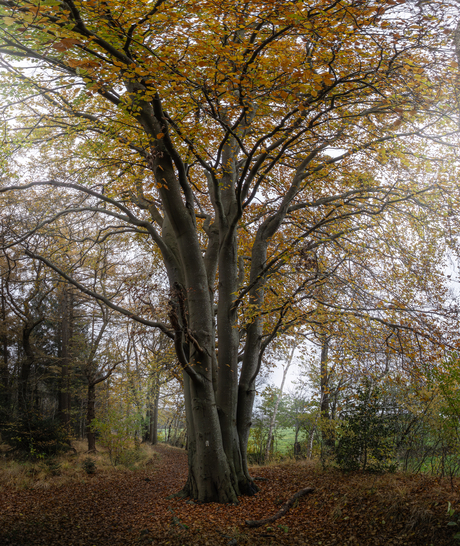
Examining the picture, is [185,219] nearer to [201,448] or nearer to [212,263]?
[212,263]

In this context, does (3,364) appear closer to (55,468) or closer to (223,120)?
(55,468)

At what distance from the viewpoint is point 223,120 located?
22.8ft

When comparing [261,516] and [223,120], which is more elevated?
[223,120]

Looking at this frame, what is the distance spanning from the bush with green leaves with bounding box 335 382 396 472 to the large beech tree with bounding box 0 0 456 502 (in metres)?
1.51

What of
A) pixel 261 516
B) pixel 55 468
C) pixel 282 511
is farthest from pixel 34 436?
pixel 282 511

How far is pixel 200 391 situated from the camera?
615 cm

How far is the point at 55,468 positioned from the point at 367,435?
310 inches

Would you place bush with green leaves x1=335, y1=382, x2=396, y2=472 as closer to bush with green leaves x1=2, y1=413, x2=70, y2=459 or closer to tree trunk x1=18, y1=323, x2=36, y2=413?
bush with green leaves x1=2, y1=413, x2=70, y2=459

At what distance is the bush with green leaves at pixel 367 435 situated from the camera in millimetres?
6512

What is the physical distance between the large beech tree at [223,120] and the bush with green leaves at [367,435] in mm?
1508

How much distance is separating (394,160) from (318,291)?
3123 mm

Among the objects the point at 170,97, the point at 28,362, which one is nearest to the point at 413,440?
the point at 170,97

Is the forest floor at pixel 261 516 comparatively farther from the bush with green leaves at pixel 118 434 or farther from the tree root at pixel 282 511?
the bush with green leaves at pixel 118 434

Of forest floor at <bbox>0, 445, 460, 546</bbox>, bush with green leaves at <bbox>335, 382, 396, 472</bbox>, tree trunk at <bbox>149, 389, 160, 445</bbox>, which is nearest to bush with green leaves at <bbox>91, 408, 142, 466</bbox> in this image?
forest floor at <bbox>0, 445, 460, 546</bbox>
